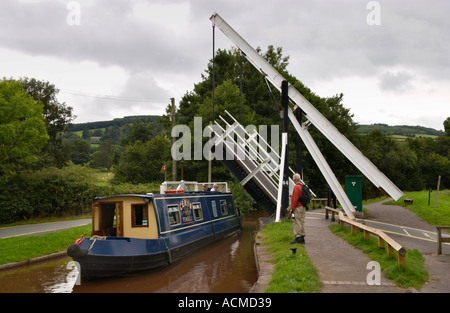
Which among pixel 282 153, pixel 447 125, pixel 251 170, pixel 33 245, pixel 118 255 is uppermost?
pixel 447 125

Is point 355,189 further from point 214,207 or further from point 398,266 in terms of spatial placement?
point 398,266

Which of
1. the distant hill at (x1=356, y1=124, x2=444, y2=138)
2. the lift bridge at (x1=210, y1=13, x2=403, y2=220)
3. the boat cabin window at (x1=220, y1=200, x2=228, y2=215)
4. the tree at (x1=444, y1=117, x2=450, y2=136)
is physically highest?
the distant hill at (x1=356, y1=124, x2=444, y2=138)

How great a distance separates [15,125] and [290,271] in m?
15.9

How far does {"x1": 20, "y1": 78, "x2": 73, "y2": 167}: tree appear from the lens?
116 ft

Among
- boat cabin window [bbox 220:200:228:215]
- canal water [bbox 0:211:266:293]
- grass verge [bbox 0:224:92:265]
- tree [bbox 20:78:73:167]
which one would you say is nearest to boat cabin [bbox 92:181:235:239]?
canal water [bbox 0:211:266:293]

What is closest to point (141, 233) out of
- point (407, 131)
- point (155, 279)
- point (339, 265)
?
point (155, 279)

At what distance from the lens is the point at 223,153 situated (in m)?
16.4

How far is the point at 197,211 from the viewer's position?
14.5 meters

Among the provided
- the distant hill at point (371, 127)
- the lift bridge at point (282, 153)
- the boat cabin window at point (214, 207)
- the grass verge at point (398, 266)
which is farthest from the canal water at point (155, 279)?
the distant hill at point (371, 127)

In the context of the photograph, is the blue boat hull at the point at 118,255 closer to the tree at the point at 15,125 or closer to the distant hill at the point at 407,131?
the tree at the point at 15,125

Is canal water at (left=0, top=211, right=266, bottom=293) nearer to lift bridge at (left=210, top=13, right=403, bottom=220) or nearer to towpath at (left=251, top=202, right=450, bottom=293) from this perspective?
towpath at (left=251, top=202, right=450, bottom=293)

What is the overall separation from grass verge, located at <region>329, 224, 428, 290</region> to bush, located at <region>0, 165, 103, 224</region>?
16.1 m
